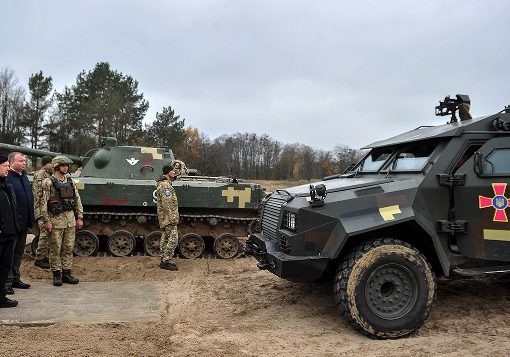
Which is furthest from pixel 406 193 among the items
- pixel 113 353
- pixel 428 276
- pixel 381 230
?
pixel 113 353

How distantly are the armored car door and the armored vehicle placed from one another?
1 cm

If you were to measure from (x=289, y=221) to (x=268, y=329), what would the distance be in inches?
46.3

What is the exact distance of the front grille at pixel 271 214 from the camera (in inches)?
237

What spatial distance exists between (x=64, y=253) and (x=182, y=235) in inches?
123

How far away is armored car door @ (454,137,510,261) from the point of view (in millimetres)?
5469

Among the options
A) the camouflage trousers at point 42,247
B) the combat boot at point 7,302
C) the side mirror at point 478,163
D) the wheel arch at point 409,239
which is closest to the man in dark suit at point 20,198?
the combat boot at point 7,302

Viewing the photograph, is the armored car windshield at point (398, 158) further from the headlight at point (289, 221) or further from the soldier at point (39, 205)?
the soldier at point (39, 205)

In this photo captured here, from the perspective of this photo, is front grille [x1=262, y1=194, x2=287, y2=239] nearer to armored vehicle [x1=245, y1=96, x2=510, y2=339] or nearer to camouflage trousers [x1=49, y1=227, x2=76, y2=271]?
armored vehicle [x1=245, y1=96, x2=510, y2=339]

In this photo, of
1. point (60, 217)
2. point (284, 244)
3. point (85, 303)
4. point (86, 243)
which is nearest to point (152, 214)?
point (86, 243)

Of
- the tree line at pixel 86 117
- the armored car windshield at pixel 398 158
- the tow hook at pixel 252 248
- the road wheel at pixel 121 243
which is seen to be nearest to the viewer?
the armored car windshield at pixel 398 158

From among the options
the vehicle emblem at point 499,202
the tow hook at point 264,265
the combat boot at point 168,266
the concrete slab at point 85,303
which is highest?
the vehicle emblem at point 499,202

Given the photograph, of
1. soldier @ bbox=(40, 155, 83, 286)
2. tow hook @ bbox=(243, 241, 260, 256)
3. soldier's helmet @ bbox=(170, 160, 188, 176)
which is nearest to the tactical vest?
soldier @ bbox=(40, 155, 83, 286)

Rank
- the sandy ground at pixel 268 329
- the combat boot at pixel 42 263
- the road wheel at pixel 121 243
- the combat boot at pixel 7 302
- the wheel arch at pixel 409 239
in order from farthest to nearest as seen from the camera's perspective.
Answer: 1. the road wheel at pixel 121 243
2. the combat boot at pixel 42 263
3. the combat boot at pixel 7 302
4. the wheel arch at pixel 409 239
5. the sandy ground at pixel 268 329

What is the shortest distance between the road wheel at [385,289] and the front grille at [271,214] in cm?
106
